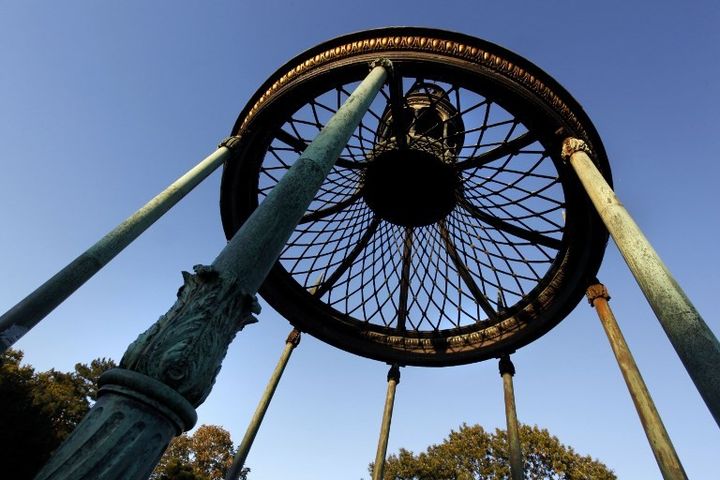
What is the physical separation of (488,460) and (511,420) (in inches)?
1171

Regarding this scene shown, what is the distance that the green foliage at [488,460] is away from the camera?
1433 inches

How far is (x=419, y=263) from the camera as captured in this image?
70.3 feet

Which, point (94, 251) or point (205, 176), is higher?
point (205, 176)

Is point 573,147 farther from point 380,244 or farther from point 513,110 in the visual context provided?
point 380,244

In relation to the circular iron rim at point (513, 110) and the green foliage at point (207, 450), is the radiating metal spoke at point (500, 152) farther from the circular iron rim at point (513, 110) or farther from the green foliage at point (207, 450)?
the green foliage at point (207, 450)

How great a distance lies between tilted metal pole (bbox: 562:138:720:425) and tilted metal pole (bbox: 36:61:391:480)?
5257mm

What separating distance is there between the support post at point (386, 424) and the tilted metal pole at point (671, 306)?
1327 centimetres

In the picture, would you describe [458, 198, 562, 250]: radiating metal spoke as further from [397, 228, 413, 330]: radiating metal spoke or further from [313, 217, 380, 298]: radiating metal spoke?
[313, 217, 380, 298]: radiating metal spoke

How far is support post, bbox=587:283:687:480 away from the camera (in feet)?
30.8

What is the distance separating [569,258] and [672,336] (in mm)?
10571

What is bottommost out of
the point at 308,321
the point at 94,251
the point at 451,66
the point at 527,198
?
the point at 94,251

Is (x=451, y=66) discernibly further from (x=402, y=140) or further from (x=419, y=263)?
(x=419, y=263)

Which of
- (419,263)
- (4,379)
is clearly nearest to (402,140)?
(419,263)

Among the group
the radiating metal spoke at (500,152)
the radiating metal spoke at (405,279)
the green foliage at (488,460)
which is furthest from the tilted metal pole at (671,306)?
the green foliage at (488,460)
